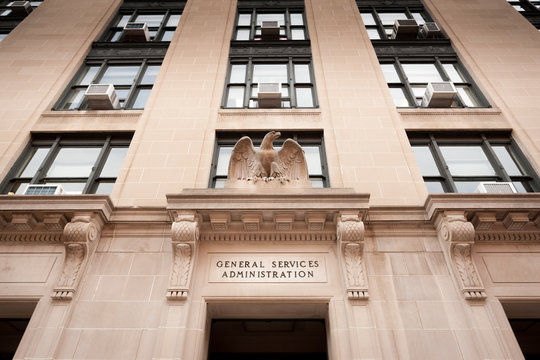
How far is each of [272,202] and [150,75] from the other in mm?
8533

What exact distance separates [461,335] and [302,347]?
12.9ft

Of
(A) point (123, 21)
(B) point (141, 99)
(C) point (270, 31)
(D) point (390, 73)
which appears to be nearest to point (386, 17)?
(D) point (390, 73)

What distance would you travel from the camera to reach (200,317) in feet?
20.3

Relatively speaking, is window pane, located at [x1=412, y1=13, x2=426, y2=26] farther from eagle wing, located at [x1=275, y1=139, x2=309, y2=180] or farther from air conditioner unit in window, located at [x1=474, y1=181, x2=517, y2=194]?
eagle wing, located at [x1=275, y1=139, x2=309, y2=180]

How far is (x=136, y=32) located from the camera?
14055mm

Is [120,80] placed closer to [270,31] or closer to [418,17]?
[270,31]

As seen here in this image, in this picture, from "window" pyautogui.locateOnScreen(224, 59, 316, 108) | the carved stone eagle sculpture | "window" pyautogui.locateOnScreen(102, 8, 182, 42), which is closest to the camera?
the carved stone eagle sculpture

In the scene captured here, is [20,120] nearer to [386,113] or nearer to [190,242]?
[190,242]

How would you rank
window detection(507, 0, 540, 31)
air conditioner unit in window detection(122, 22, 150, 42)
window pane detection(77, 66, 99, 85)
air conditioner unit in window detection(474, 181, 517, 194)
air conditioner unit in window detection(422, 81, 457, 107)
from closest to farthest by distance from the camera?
air conditioner unit in window detection(474, 181, 517, 194), air conditioner unit in window detection(422, 81, 457, 107), window pane detection(77, 66, 99, 85), air conditioner unit in window detection(122, 22, 150, 42), window detection(507, 0, 540, 31)

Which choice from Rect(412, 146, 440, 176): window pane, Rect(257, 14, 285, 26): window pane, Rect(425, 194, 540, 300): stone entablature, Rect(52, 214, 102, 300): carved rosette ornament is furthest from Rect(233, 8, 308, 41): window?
Rect(52, 214, 102, 300): carved rosette ornament

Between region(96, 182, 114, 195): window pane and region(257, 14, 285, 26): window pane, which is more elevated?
region(257, 14, 285, 26): window pane

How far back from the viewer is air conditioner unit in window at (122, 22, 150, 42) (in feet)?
46.2

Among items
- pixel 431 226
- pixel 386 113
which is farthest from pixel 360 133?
pixel 431 226

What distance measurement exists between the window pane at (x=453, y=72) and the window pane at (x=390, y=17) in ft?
14.1
